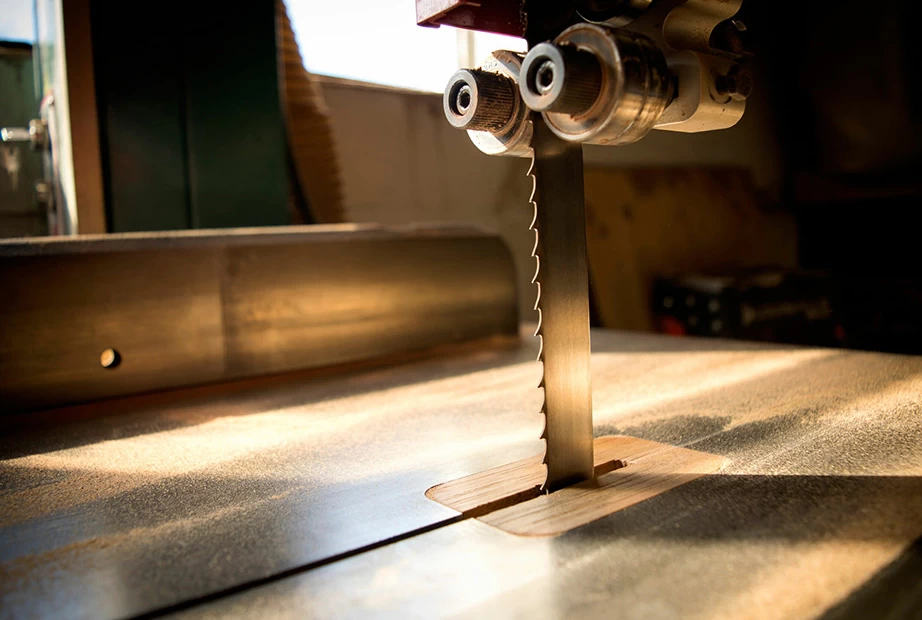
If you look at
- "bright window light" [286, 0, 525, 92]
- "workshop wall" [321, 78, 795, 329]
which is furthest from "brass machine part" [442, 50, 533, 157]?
"bright window light" [286, 0, 525, 92]

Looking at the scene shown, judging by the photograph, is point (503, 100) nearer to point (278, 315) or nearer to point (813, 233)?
point (278, 315)

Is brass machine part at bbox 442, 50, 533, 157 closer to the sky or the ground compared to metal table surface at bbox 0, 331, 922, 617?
closer to the sky

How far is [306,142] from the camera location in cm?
214

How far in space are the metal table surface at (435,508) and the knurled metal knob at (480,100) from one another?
1.12ft

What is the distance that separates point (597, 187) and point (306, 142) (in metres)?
1.68

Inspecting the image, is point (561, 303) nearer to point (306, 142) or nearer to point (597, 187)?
point (306, 142)

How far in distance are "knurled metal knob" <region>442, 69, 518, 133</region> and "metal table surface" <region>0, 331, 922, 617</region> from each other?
1.12 ft

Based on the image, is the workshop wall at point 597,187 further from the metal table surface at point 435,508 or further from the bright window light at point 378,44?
the metal table surface at point 435,508

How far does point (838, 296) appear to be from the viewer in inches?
114

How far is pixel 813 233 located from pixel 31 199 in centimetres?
431

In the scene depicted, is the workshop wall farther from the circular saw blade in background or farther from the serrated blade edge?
the serrated blade edge

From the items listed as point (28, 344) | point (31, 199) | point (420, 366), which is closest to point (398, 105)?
point (31, 199)

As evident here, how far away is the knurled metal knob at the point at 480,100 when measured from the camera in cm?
61

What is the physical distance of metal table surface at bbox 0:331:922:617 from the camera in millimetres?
457
